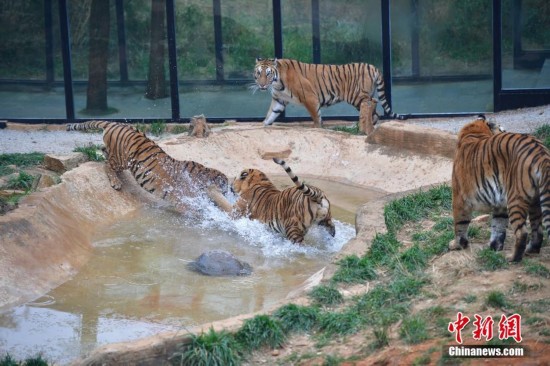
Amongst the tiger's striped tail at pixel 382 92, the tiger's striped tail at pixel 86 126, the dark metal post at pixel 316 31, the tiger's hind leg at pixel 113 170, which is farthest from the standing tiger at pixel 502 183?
the dark metal post at pixel 316 31

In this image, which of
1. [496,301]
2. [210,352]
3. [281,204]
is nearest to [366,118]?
[281,204]

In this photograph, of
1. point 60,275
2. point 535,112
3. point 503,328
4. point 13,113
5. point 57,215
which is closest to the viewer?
point 503,328

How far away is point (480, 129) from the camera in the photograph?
267 inches

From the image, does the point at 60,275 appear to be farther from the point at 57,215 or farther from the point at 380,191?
the point at 380,191

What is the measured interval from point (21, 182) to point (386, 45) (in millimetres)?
6362

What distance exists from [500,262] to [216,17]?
27.3 ft

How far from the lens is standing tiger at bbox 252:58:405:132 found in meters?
12.7

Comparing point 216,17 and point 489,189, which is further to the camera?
point 216,17

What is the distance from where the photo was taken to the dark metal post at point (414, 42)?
1341cm

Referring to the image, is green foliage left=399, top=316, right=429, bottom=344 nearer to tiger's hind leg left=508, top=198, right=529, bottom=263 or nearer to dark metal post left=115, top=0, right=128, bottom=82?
tiger's hind leg left=508, top=198, right=529, bottom=263

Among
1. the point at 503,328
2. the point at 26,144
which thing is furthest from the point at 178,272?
the point at 26,144

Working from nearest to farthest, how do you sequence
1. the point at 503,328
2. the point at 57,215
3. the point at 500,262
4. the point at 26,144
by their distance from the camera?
1. the point at 503,328
2. the point at 500,262
3. the point at 57,215
4. the point at 26,144

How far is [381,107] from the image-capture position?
13539 mm

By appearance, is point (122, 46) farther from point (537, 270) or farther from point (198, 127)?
point (537, 270)
